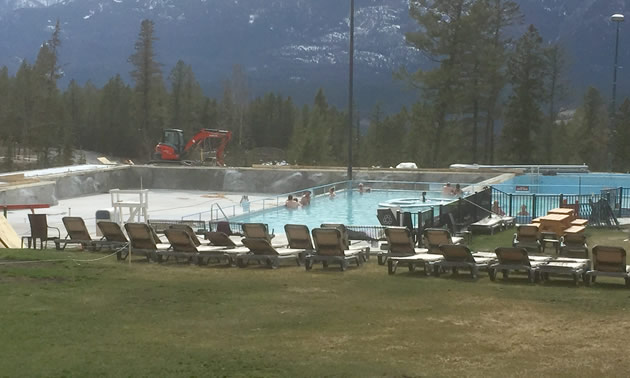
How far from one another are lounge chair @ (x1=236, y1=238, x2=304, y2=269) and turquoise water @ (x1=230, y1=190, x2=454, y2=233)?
30.6 feet

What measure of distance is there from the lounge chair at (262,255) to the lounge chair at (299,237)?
946 mm

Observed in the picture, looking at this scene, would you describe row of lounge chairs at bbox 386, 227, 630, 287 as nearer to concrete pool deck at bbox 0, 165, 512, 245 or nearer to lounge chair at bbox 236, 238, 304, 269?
lounge chair at bbox 236, 238, 304, 269

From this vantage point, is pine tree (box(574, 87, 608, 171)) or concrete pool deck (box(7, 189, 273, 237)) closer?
concrete pool deck (box(7, 189, 273, 237))

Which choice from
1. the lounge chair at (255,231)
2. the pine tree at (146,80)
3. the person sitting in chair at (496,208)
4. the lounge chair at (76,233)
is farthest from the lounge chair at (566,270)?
the pine tree at (146,80)

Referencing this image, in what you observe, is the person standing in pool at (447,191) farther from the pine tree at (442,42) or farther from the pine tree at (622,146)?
the pine tree at (622,146)

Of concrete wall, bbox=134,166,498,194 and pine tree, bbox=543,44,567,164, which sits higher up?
pine tree, bbox=543,44,567,164

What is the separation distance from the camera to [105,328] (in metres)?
12.3

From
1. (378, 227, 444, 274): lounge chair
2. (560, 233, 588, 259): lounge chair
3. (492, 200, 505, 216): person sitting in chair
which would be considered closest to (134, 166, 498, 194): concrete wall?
(492, 200, 505, 216): person sitting in chair

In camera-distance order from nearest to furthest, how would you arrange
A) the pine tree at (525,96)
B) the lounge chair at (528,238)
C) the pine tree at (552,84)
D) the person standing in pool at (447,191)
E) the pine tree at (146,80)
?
the lounge chair at (528,238) → the person standing in pool at (447,191) → the pine tree at (525,96) → the pine tree at (552,84) → the pine tree at (146,80)

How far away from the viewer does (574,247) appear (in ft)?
68.2

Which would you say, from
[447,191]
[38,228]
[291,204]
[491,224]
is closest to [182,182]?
[447,191]

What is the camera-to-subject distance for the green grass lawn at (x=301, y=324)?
34.0ft

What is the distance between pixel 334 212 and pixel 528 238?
13.7m

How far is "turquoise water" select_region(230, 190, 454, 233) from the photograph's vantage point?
31078 mm
